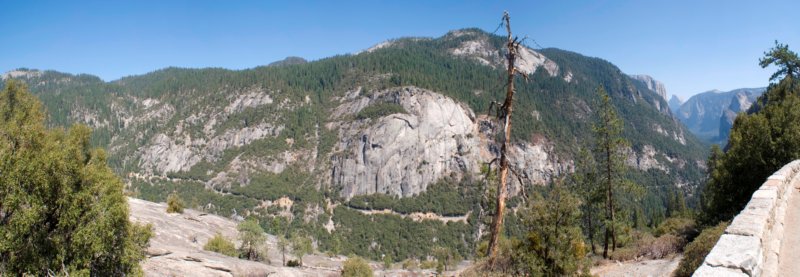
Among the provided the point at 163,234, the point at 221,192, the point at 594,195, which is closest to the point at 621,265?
the point at 594,195

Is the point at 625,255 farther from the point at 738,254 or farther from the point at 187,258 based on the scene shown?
the point at 187,258

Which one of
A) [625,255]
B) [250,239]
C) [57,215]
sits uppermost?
[57,215]

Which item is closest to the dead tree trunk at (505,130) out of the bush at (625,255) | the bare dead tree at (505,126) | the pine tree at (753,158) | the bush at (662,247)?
the bare dead tree at (505,126)

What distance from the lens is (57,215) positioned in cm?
1586

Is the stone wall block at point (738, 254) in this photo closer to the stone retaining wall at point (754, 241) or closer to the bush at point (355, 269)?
the stone retaining wall at point (754, 241)

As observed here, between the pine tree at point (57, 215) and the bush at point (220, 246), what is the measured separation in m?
24.1

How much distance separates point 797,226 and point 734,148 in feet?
70.9

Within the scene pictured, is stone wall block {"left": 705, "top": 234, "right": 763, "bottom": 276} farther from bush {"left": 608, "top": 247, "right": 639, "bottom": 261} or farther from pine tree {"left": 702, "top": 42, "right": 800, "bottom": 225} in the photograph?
pine tree {"left": 702, "top": 42, "right": 800, "bottom": 225}

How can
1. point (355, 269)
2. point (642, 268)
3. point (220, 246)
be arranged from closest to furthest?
point (642, 268), point (220, 246), point (355, 269)

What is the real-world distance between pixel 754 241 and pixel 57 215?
2264cm

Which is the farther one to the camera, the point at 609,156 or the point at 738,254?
the point at 609,156

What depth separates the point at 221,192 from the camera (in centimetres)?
19838

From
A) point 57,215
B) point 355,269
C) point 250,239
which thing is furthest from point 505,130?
point 355,269

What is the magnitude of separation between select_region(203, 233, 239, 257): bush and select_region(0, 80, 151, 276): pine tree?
2408 cm
